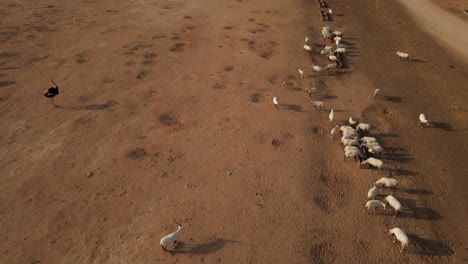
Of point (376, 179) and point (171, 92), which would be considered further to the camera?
point (171, 92)

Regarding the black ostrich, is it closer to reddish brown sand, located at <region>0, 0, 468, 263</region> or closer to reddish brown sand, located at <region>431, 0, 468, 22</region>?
reddish brown sand, located at <region>0, 0, 468, 263</region>

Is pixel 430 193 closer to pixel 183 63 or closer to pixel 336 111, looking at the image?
pixel 336 111

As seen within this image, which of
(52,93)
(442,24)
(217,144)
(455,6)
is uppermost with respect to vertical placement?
(455,6)

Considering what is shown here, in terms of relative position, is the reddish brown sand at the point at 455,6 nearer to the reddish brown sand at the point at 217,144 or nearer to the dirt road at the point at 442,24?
the dirt road at the point at 442,24

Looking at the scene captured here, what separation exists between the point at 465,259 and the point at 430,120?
8.11 m

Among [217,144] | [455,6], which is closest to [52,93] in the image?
[217,144]

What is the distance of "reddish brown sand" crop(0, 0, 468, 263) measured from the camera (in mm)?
12242

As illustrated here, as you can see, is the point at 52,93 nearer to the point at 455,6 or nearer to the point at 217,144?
the point at 217,144

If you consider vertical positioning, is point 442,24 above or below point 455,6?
below

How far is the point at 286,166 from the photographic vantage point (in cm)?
1498

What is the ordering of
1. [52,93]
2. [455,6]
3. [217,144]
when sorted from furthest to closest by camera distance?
[455,6], [52,93], [217,144]

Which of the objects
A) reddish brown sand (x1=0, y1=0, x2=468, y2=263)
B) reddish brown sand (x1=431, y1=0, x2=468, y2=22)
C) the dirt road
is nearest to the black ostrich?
reddish brown sand (x1=0, y1=0, x2=468, y2=263)

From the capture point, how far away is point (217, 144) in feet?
52.7

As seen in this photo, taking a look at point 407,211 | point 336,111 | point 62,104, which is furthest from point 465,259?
point 62,104
